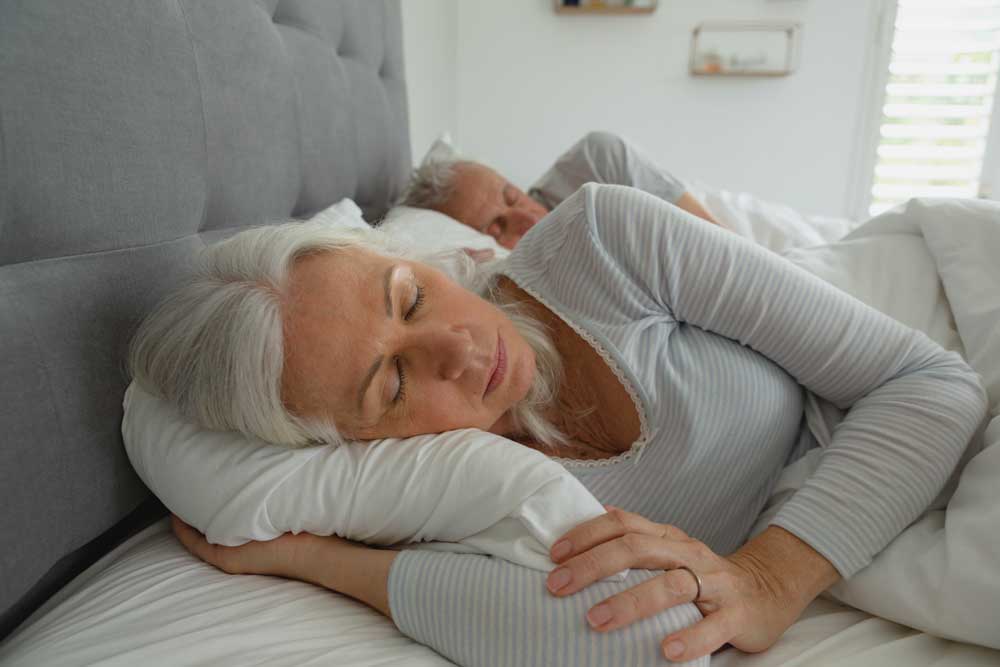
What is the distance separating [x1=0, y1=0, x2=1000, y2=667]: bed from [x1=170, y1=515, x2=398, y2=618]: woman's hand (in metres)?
0.02

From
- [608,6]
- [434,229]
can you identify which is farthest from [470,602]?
[608,6]

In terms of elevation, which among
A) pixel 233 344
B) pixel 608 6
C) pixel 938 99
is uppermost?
pixel 608 6

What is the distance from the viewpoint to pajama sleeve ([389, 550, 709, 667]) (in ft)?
2.11

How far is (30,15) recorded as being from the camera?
674 millimetres

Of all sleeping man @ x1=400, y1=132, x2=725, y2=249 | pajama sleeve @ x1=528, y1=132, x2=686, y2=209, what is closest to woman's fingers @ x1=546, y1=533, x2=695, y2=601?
sleeping man @ x1=400, y1=132, x2=725, y2=249

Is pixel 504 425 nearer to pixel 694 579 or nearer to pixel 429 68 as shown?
pixel 694 579

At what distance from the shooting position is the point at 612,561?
677mm

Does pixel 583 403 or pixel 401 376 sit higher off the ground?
pixel 401 376

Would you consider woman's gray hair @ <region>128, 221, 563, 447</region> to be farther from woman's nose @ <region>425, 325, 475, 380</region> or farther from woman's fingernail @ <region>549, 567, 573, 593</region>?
woman's fingernail @ <region>549, 567, 573, 593</region>

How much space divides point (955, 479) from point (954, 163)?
2.98 metres

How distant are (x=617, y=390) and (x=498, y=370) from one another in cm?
17

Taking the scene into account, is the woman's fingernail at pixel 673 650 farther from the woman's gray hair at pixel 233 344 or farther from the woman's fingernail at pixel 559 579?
the woman's gray hair at pixel 233 344

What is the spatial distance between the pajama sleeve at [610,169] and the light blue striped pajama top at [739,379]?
1.14m

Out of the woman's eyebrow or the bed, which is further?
the woman's eyebrow
